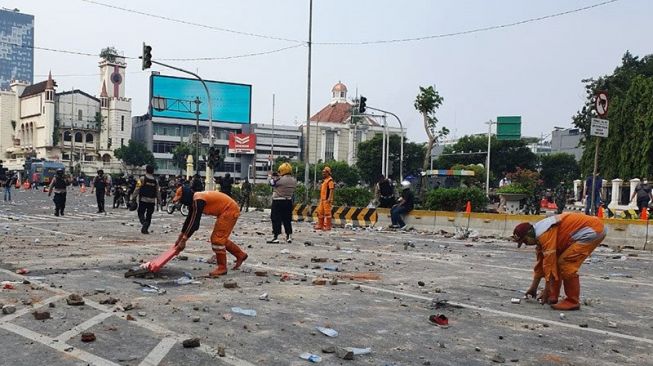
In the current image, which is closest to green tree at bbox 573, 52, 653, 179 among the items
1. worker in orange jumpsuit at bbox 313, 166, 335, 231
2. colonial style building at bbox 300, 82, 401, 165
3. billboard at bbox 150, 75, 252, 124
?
worker in orange jumpsuit at bbox 313, 166, 335, 231

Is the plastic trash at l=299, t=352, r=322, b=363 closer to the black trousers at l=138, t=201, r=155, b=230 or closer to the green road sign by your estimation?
the black trousers at l=138, t=201, r=155, b=230

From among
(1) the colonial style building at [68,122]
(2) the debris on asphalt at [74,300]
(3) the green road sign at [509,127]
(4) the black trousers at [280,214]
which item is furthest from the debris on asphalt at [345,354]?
(1) the colonial style building at [68,122]

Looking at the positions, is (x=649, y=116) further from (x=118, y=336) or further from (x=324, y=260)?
(x=118, y=336)

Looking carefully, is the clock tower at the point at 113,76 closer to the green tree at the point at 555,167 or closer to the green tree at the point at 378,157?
the green tree at the point at 378,157

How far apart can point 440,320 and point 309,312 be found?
1.35 meters

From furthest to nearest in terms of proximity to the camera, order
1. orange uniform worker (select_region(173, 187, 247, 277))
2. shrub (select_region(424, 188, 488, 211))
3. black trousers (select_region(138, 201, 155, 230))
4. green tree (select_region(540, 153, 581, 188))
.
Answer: green tree (select_region(540, 153, 581, 188)) < shrub (select_region(424, 188, 488, 211)) < black trousers (select_region(138, 201, 155, 230)) < orange uniform worker (select_region(173, 187, 247, 277))

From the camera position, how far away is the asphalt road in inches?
211

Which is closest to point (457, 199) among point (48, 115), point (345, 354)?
point (345, 354)

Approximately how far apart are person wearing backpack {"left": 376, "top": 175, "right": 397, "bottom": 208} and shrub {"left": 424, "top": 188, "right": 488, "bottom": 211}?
1.63 metres

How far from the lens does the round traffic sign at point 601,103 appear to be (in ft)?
47.1

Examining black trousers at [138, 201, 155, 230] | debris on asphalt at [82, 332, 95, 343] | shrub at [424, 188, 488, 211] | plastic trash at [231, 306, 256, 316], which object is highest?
shrub at [424, 188, 488, 211]

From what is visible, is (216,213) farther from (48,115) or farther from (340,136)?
(340,136)

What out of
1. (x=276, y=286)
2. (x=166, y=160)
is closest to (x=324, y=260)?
(x=276, y=286)

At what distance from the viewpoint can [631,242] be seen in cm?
1619
